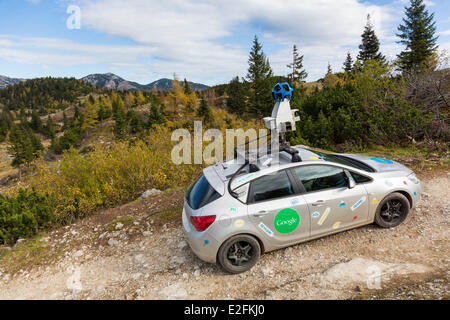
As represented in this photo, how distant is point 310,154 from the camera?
4418 millimetres

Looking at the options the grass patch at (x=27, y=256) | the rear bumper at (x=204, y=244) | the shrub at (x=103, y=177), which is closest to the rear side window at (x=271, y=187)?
the rear bumper at (x=204, y=244)

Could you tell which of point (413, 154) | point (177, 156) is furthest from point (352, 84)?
point (177, 156)

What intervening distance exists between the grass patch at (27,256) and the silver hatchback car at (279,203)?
3055mm

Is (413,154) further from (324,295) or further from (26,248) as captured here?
(26,248)

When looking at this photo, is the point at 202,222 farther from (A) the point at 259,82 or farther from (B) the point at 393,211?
(A) the point at 259,82

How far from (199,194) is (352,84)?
1550cm

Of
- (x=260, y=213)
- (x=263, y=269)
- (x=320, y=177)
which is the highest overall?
(x=320, y=177)

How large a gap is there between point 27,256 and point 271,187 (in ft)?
16.3

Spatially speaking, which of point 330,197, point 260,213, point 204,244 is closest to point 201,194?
point 204,244

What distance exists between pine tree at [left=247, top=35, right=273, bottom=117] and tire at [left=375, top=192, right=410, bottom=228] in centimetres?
3681

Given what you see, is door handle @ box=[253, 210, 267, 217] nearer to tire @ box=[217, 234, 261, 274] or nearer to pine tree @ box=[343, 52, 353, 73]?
tire @ box=[217, 234, 261, 274]

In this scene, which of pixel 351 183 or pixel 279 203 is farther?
pixel 351 183

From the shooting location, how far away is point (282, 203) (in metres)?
3.72

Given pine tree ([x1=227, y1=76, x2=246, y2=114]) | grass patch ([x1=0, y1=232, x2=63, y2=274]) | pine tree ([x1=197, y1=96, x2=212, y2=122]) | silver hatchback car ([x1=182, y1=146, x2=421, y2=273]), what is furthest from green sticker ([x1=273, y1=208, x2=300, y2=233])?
pine tree ([x1=227, y1=76, x2=246, y2=114])
